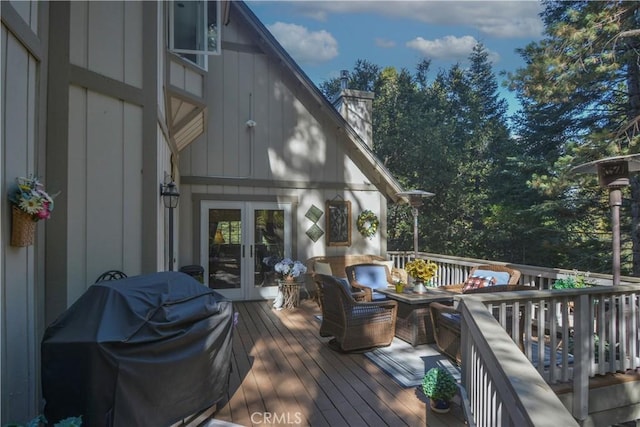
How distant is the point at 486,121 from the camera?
53.7 ft

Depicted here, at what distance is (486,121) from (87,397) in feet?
57.4

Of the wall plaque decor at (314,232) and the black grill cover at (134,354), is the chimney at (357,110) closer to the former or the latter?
the wall plaque decor at (314,232)

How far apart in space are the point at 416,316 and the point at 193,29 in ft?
14.7

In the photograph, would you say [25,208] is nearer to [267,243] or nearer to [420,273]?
[420,273]

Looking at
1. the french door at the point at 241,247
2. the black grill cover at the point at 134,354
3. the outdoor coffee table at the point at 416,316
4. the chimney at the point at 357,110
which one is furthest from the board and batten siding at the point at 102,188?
the chimney at the point at 357,110

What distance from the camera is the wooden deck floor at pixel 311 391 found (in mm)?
2900

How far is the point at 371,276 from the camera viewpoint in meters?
6.39

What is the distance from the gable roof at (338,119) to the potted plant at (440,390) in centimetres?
552

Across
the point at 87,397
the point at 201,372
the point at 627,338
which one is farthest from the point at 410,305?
the point at 87,397

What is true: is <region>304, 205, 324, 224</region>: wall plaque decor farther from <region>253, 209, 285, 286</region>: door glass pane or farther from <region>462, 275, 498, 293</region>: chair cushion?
<region>462, 275, 498, 293</region>: chair cushion

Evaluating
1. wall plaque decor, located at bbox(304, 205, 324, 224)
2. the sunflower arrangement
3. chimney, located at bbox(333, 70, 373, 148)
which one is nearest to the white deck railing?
the sunflower arrangement

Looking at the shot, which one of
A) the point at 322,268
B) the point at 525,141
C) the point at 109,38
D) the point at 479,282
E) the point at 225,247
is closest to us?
the point at 109,38

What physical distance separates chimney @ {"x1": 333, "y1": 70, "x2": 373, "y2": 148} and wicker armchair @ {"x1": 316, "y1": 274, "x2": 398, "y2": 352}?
5270 millimetres

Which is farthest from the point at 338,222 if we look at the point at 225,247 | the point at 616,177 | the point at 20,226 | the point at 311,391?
the point at 20,226
